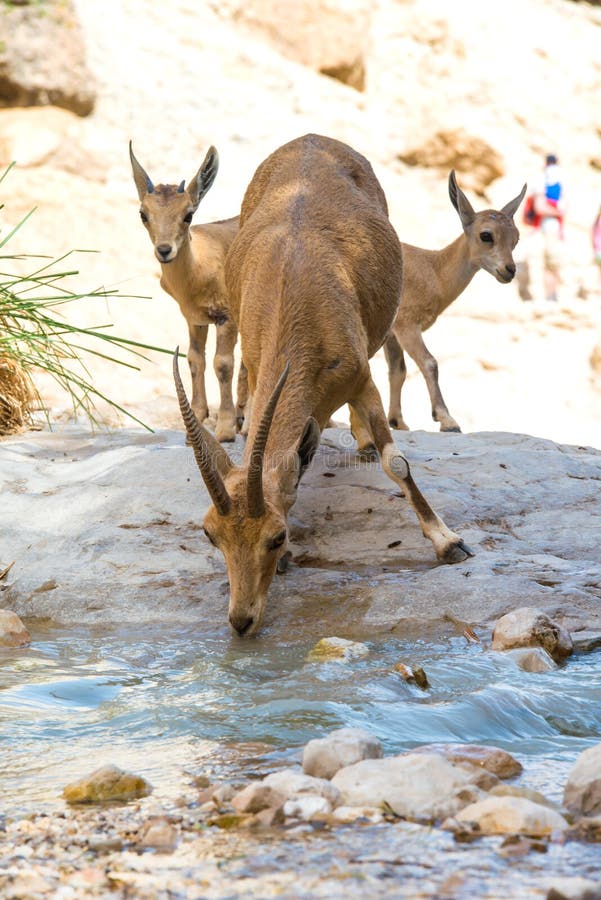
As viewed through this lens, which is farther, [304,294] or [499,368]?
[499,368]

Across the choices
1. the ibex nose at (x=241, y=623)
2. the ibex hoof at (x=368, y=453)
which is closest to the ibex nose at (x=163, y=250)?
the ibex hoof at (x=368, y=453)

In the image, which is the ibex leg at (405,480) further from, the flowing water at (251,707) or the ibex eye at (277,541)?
the ibex eye at (277,541)

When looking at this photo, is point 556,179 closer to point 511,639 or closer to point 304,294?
point 304,294

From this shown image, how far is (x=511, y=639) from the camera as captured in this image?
5.45m

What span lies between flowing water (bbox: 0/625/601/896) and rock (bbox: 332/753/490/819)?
0.14 m

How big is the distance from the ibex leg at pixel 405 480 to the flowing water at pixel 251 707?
3.08ft

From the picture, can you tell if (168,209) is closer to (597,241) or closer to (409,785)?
(409,785)

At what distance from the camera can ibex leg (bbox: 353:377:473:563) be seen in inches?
261

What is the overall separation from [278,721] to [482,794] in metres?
1.17

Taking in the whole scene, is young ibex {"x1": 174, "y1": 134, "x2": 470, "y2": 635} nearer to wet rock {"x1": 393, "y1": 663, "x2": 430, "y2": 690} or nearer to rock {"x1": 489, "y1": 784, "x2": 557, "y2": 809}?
wet rock {"x1": 393, "y1": 663, "x2": 430, "y2": 690}

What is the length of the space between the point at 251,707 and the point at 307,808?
1.32 metres

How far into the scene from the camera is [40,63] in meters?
20.3

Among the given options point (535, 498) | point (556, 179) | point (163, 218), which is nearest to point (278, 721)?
point (535, 498)

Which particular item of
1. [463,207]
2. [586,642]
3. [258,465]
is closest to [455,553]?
[586,642]
